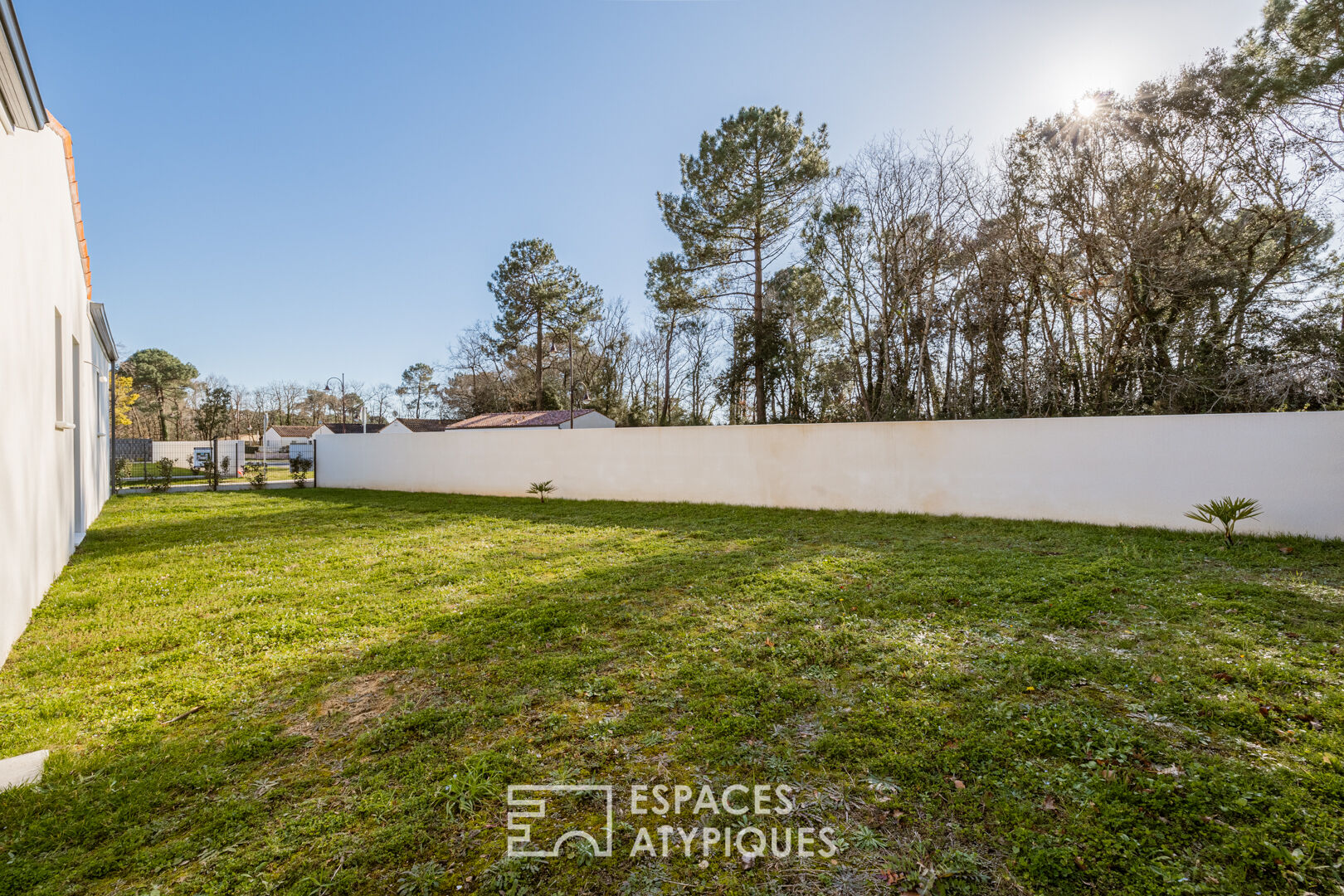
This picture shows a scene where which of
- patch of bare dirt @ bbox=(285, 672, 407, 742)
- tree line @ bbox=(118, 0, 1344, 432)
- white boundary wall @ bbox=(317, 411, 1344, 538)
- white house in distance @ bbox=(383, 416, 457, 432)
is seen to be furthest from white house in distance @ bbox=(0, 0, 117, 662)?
white house in distance @ bbox=(383, 416, 457, 432)

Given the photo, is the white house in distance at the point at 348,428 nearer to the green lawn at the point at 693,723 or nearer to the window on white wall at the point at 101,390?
the window on white wall at the point at 101,390

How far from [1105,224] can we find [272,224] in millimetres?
15829

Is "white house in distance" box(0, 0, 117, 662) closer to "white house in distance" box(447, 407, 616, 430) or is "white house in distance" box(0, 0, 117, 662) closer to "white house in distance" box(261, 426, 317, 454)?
"white house in distance" box(447, 407, 616, 430)

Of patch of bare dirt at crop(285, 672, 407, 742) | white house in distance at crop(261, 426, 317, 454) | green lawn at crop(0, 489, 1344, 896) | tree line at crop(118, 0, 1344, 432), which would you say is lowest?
patch of bare dirt at crop(285, 672, 407, 742)

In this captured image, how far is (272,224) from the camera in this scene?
11.2 m

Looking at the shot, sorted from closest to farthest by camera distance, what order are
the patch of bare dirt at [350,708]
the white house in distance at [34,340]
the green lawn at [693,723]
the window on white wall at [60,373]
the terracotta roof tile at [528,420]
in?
1. the green lawn at [693,723]
2. the patch of bare dirt at [350,708]
3. the white house in distance at [34,340]
4. the window on white wall at [60,373]
5. the terracotta roof tile at [528,420]

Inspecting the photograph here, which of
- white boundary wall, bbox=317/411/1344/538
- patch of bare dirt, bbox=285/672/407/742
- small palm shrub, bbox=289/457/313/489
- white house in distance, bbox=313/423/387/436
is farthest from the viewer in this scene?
white house in distance, bbox=313/423/387/436

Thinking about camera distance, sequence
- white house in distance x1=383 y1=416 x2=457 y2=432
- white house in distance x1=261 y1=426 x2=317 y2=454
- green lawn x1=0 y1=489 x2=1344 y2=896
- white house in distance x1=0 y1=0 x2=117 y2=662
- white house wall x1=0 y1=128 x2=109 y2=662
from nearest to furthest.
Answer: green lawn x1=0 y1=489 x2=1344 y2=896 → white house in distance x1=0 y1=0 x2=117 y2=662 → white house wall x1=0 y1=128 x2=109 y2=662 → white house in distance x1=383 y1=416 x2=457 y2=432 → white house in distance x1=261 y1=426 x2=317 y2=454

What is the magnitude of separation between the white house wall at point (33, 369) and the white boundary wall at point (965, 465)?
6585 millimetres

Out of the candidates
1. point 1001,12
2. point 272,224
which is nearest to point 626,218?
point 272,224

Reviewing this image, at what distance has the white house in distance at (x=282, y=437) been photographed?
31.3 m

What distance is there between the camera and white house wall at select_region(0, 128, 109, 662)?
8.95ft

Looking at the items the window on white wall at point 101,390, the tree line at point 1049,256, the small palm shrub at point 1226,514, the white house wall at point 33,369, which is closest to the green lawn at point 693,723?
the white house wall at point 33,369

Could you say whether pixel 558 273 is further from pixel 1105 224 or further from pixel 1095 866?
pixel 1095 866
